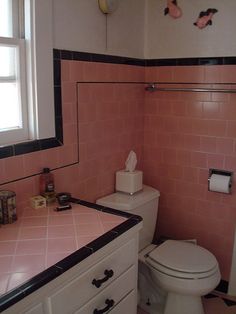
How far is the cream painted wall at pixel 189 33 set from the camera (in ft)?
6.80

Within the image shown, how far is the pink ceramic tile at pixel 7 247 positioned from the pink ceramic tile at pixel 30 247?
0.02 metres

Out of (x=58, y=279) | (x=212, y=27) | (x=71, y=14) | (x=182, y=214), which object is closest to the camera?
(x=58, y=279)

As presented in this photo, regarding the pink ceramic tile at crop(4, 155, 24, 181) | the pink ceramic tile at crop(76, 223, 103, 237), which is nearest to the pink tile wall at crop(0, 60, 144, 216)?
the pink ceramic tile at crop(4, 155, 24, 181)

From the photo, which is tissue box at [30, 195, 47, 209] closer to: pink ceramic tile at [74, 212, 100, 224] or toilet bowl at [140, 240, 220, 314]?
pink ceramic tile at [74, 212, 100, 224]

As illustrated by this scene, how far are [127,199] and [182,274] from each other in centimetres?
53

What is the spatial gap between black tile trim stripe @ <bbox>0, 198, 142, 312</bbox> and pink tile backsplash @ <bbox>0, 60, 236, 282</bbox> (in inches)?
18.8

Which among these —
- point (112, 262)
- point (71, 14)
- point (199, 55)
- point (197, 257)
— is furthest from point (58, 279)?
point (199, 55)

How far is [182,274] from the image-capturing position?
1865 millimetres

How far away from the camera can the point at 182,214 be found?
8.02 feet

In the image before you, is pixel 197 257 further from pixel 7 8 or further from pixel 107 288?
pixel 7 8

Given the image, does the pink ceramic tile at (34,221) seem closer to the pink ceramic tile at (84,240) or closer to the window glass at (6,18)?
the pink ceramic tile at (84,240)

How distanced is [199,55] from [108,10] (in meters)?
0.65

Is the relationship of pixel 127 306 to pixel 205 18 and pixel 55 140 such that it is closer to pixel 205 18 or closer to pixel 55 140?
pixel 55 140

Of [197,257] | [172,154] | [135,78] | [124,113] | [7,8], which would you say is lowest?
[197,257]
